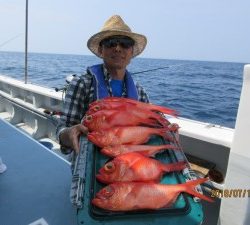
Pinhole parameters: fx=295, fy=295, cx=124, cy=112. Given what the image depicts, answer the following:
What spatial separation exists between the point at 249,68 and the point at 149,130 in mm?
783

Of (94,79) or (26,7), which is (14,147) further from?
(26,7)

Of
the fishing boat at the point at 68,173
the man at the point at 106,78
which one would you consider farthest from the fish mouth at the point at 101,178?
the man at the point at 106,78

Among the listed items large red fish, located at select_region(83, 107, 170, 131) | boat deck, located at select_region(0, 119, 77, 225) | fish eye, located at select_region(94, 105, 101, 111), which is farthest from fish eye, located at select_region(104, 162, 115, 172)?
boat deck, located at select_region(0, 119, 77, 225)

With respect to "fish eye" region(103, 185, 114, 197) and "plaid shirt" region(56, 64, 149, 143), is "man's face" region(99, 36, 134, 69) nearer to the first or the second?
"plaid shirt" region(56, 64, 149, 143)

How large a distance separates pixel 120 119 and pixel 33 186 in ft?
4.12

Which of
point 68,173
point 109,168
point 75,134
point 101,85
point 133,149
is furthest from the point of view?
point 68,173

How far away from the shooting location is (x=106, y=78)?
2357 millimetres

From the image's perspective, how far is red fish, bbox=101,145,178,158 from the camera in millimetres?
1565

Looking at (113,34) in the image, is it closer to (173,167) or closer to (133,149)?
(133,149)

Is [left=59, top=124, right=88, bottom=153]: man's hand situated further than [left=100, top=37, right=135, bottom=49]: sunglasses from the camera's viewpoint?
No

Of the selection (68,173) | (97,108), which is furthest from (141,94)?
(68,173)

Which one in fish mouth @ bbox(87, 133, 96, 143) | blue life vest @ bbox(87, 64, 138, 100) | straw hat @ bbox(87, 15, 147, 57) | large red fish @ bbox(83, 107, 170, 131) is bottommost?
fish mouth @ bbox(87, 133, 96, 143)

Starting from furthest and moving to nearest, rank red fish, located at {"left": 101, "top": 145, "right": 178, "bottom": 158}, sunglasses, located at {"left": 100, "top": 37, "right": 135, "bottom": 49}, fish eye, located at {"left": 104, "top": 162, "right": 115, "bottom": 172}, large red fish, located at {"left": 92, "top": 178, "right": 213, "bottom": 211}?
sunglasses, located at {"left": 100, "top": 37, "right": 135, "bottom": 49}
red fish, located at {"left": 101, "top": 145, "right": 178, "bottom": 158}
fish eye, located at {"left": 104, "top": 162, "right": 115, "bottom": 172}
large red fish, located at {"left": 92, "top": 178, "right": 213, "bottom": 211}

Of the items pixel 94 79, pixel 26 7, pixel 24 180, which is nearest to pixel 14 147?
pixel 24 180
